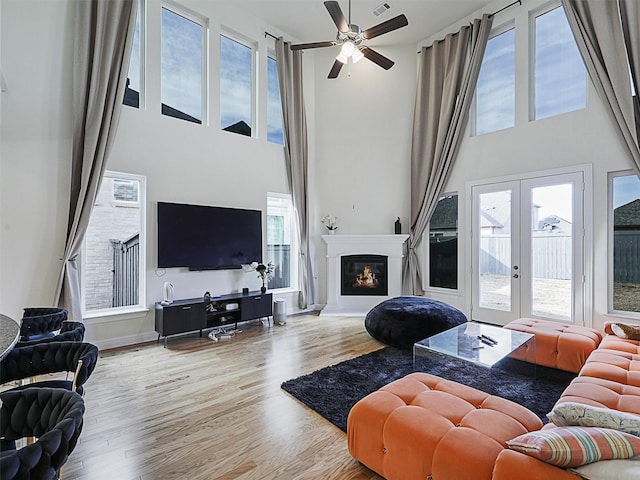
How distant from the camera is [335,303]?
6.08 meters

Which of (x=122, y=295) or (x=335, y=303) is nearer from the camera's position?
(x=122, y=295)

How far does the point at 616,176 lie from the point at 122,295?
20.8 feet

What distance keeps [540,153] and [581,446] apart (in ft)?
14.7

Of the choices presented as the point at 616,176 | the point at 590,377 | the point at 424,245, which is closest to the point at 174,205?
the point at 424,245

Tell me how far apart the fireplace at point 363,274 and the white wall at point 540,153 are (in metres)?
0.94

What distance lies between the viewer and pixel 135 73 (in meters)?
4.40

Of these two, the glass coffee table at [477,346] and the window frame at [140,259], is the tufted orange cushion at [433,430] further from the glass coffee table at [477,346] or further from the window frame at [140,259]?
the window frame at [140,259]

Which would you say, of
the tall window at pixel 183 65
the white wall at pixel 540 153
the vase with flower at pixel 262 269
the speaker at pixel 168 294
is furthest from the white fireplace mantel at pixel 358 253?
the tall window at pixel 183 65

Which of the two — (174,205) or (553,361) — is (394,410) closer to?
(553,361)

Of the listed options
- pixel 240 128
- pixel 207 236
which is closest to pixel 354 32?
pixel 240 128

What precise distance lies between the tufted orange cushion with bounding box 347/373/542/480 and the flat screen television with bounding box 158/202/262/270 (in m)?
3.44

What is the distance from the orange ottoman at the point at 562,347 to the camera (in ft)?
9.92

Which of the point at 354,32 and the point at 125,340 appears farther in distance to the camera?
the point at 125,340

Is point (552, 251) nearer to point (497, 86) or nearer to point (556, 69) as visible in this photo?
point (556, 69)
